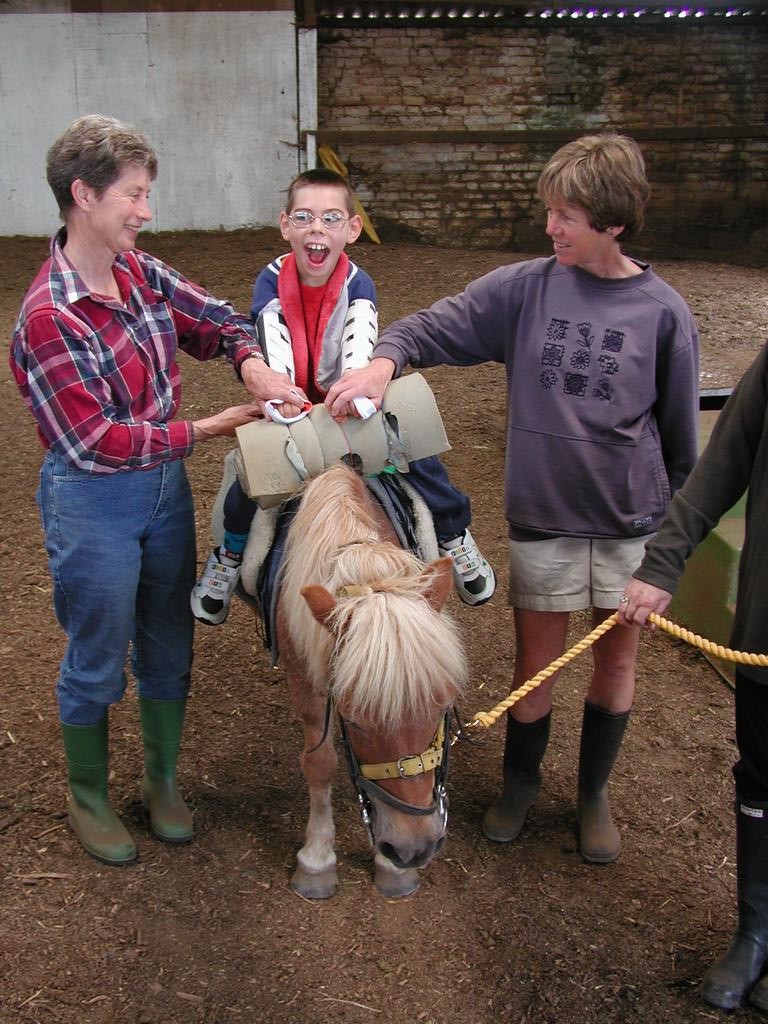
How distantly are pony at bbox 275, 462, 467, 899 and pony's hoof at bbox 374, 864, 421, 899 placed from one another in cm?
55

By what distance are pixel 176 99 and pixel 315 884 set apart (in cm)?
894

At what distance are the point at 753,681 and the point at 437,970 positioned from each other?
108cm

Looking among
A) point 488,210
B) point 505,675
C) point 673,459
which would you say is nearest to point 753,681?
point 673,459

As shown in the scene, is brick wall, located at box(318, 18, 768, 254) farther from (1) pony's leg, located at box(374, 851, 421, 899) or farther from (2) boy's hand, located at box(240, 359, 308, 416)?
(1) pony's leg, located at box(374, 851, 421, 899)

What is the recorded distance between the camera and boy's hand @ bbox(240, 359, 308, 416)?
8.09ft

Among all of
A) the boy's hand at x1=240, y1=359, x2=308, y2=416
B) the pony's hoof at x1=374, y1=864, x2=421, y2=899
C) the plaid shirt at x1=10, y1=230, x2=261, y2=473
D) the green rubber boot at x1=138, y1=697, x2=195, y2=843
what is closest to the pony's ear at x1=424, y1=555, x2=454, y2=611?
the boy's hand at x1=240, y1=359, x2=308, y2=416

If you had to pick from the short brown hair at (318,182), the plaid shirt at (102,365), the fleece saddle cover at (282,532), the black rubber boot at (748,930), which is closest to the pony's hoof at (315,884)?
the fleece saddle cover at (282,532)

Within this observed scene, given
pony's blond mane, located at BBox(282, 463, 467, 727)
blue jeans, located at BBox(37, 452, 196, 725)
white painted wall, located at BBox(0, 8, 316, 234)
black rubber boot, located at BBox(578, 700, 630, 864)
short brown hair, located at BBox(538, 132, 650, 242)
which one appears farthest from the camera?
white painted wall, located at BBox(0, 8, 316, 234)

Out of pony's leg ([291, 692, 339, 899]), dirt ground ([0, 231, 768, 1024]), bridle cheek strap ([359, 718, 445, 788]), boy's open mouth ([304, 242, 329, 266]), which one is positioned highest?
boy's open mouth ([304, 242, 329, 266])

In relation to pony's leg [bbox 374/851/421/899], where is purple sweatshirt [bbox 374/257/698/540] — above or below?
above

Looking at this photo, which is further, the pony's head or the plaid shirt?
the plaid shirt

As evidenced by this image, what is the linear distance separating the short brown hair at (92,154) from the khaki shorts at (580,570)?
1415 mm

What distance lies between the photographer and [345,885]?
271 centimetres

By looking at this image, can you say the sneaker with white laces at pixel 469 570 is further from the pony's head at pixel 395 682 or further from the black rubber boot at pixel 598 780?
the pony's head at pixel 395 682
